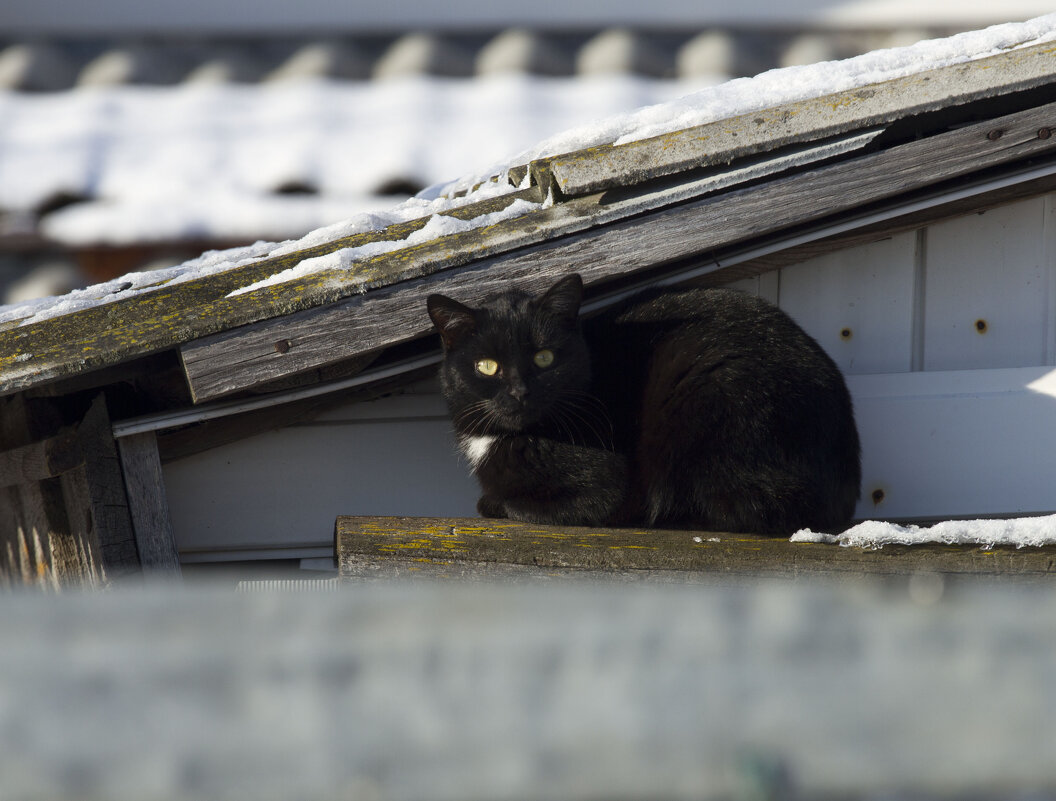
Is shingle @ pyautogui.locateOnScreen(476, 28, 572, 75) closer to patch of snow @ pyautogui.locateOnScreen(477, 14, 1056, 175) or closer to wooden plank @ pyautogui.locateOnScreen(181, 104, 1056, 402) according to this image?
patch of snow @ pyautogui.locateOnScreen(477, 14, 1056, 175)

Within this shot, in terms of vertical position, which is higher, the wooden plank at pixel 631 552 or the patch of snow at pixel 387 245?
the patch of snow at pixel 387 245

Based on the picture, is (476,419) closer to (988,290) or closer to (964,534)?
(964,534)

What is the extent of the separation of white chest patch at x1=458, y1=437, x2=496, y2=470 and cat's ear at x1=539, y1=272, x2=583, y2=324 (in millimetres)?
366

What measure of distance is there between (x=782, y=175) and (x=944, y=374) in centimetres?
72

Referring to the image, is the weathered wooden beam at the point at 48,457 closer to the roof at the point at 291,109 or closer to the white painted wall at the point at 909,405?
the white painted wall at the point at 909,405

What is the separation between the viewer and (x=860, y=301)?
2.52 m

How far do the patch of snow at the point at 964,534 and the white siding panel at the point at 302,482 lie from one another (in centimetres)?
123

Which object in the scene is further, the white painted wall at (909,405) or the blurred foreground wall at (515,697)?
the white painted wall at (909,405)

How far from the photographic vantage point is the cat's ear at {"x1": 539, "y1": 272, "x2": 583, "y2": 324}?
86.4 inches

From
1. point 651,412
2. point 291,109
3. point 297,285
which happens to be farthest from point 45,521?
point 291,109

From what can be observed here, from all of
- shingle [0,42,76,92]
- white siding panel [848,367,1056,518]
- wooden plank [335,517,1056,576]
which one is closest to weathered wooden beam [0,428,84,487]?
wooden plank [335,517,1056,576]

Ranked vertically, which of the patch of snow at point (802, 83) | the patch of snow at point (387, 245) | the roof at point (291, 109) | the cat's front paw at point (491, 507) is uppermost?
the roof at point (291, 109)

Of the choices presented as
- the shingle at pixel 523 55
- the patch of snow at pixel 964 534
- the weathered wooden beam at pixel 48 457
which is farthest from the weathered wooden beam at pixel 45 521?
the shingle at pixel 523 55

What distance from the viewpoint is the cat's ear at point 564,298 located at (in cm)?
219
